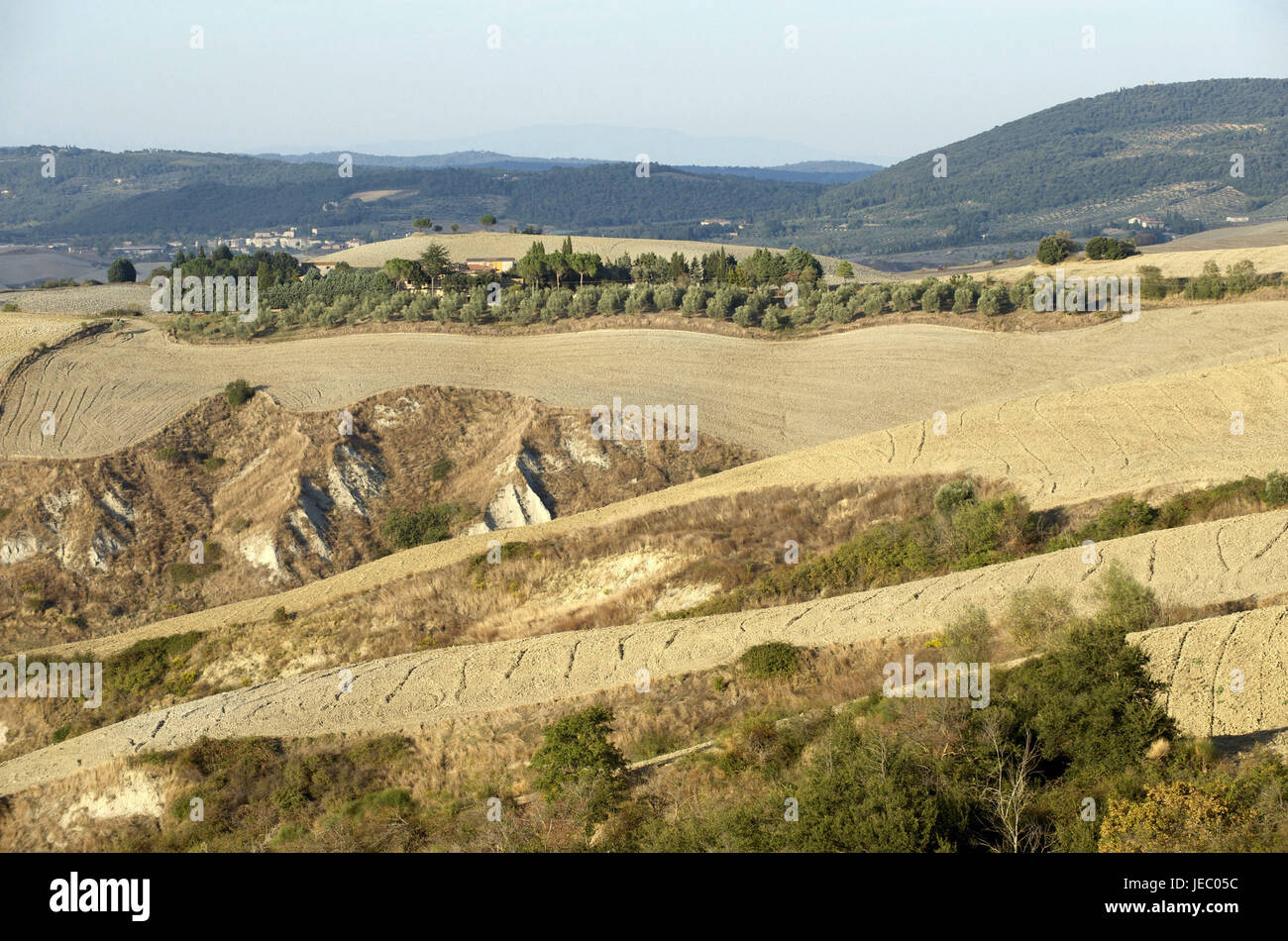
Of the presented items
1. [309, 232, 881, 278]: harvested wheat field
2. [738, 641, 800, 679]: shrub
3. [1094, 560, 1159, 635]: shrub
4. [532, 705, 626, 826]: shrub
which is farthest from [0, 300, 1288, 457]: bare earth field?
[309, 232, 881, 278]: harvested wheat field

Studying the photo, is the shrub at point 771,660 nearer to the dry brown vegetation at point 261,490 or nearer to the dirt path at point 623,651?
the dirt path at point 623,651

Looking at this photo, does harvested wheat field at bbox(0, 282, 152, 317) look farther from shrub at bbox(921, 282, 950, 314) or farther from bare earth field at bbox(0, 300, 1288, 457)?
shrub at bbox(921, 282, 950, 314)

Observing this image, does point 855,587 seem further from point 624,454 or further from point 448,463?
point 448,463

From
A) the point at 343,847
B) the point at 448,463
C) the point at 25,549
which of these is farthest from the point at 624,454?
the point at 343,847

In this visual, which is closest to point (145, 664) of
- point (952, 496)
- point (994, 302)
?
point (952, 496)

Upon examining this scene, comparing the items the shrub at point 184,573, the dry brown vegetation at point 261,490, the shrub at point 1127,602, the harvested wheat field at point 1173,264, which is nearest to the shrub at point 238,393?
the dry brown vegetation at point 261,490

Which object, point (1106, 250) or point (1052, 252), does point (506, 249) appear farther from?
point (1106, 250)
